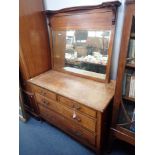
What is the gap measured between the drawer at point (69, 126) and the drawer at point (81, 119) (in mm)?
Answer: 82

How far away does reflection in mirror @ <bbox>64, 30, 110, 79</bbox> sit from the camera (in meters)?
1.47

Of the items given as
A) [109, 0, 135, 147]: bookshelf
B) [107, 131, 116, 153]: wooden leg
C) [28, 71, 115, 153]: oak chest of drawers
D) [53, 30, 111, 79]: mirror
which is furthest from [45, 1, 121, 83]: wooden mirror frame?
[107, 131, 116, 153]: wooden leg

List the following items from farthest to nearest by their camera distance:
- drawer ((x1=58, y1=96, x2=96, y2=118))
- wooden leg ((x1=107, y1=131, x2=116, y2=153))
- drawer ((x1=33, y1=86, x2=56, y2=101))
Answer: drawer ((x1=33, y1=86, x2=56, y2=101)) → wooden leg ((x1=107, y1=131, x2=116, y2=153)) → drawer ((x1=58, y1=96, x2=96, y2=118))

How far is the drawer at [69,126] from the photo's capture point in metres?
1.43

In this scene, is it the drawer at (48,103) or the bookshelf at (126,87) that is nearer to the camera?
the bookshelf at (126,87)

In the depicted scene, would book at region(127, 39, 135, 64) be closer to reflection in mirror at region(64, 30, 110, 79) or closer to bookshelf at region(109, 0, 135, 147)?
bookshelf at region(109, 0, 135, 147)

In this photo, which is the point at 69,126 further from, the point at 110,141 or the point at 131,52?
the point at 131,52

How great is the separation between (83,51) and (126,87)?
73 cm

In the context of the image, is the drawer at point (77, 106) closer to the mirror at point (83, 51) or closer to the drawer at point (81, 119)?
the drawer at point (81, 119)

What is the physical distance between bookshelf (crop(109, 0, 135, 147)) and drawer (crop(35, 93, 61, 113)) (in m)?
0.63

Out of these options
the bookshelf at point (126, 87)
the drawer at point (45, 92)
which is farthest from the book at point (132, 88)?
the drawer at point (45, 92)
